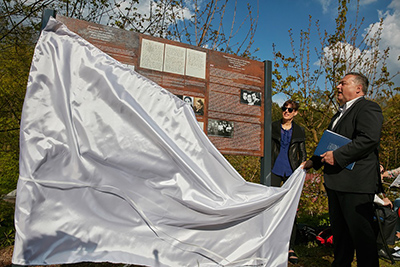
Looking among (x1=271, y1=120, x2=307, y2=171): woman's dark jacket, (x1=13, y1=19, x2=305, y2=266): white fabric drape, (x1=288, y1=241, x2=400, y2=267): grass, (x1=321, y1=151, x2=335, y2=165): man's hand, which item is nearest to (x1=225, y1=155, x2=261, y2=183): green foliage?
(x1=288, y1=241, x2=400, y2=267): grass

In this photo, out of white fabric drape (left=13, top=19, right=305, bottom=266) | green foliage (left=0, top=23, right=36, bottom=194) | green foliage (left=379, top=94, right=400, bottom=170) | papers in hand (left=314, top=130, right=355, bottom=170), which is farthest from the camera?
green foliage (left=379, top=94, right=400, bottom=170)

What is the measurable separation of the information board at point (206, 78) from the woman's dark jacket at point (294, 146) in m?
0.33

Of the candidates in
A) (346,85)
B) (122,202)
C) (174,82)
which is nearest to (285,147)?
(346,85)

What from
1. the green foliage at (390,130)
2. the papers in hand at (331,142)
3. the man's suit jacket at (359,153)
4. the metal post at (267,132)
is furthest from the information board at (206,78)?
the green foliage at (390,130)

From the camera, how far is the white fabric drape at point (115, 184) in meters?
2.39

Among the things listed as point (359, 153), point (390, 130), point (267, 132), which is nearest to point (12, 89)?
point (267, 132)

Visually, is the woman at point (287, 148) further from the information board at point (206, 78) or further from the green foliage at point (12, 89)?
the green foliage at point (12, 89)

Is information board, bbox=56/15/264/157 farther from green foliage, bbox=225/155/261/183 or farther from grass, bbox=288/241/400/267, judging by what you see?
green foliage, bbox=225/155/261/183

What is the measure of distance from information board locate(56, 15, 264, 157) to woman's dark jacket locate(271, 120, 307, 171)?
0.33 metres

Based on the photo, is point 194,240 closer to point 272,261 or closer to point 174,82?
point 272,261

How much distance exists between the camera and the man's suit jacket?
2760 mm

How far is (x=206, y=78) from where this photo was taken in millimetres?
3885

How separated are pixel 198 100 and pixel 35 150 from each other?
6.54 feet

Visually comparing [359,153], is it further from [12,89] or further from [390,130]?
[390,130]
